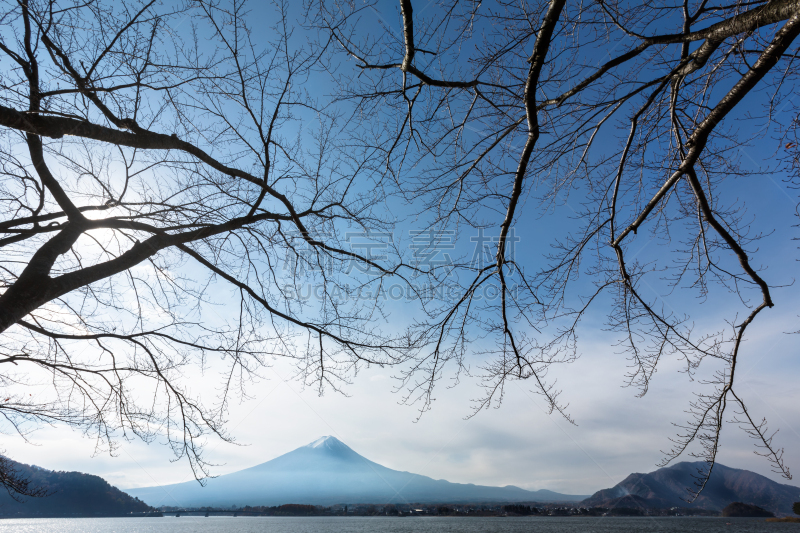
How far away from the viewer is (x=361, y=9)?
4.45 meters

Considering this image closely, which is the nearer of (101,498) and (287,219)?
(287,219)

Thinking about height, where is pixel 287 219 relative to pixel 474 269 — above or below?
above

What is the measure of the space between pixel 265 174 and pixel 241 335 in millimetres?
2686

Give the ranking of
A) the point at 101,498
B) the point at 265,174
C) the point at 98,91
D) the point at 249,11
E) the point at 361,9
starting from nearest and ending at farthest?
the point at 361,9
the point at 98,91
the point at 249,11
the point at 265,174
the point at 101,498

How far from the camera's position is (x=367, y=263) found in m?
6.33

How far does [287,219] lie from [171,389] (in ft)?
11.4

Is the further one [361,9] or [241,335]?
A: [241,335]

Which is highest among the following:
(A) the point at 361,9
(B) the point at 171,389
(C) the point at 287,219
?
(A) the point at 361,9

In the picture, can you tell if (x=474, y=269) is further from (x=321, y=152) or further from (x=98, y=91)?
(x=98, y=91)

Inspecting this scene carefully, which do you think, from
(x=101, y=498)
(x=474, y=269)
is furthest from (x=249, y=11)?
(x=101, y=498)

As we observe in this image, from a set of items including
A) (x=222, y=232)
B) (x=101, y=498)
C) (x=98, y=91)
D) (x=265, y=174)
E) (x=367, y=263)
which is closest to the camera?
(x=98, y=91)

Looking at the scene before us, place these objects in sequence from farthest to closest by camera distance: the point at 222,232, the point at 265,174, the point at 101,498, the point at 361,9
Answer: the point at 101,498 < the point at 222,232 < the point at 265,174 < the point at 361,9

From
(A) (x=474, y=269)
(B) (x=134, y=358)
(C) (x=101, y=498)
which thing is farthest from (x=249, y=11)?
(C) (x=101, y=498)

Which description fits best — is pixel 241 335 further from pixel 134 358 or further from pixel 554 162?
pixel 554 162
